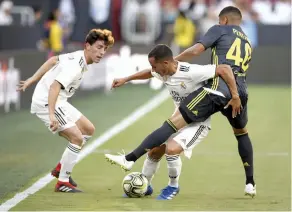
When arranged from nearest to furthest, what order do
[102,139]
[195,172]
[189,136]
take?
[189,136], [195,172], [102,139]

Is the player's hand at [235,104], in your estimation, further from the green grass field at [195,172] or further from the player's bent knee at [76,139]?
the player's bent knee at [76,139]

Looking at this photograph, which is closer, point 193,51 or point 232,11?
point 193,51

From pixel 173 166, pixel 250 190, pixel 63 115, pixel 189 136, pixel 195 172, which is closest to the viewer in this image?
pixel 173 166

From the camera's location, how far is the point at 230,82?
11164mm

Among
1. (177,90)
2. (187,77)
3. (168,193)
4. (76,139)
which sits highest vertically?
(187,77)

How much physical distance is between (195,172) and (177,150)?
280 cm

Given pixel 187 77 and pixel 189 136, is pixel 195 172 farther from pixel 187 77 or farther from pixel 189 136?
pixel 187 77

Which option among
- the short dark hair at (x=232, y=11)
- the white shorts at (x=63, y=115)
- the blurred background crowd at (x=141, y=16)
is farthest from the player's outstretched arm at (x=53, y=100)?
the blurred background crowd at (x=141, y=16)

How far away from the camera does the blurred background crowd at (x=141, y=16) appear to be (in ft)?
111

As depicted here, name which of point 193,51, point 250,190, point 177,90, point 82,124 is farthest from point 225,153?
point 193,51

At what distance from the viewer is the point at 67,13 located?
37406 millimetres

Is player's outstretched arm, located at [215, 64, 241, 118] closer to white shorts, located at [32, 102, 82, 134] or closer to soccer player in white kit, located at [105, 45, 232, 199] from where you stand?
soccer player in white kit, located at [105, 45, 232, 199]

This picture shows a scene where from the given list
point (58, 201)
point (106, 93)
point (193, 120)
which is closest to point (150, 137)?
point (193, 120)

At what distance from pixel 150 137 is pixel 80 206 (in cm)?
112
